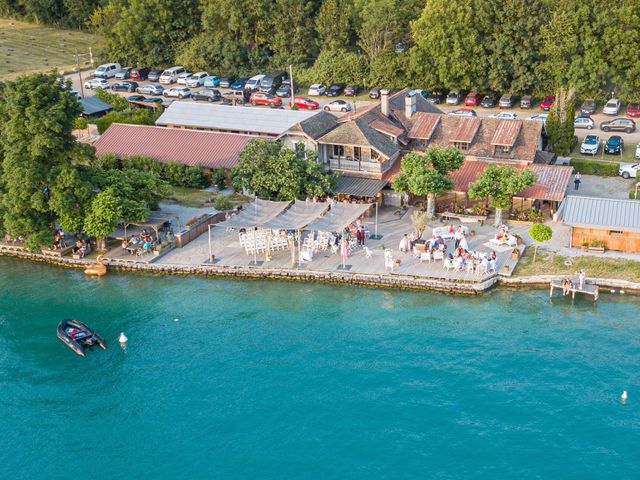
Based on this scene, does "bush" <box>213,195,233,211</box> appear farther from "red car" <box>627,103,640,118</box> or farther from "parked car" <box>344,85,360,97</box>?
"red car" <box>627,103,640,118</box>

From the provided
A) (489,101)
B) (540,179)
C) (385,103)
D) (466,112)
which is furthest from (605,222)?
(489,101)

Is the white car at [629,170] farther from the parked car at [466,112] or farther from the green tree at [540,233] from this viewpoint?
the parked car at [466,112]

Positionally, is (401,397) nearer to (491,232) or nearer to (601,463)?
(601,463)

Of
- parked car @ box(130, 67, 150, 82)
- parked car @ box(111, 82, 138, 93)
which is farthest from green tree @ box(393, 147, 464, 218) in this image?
parked car @ box(130, 67, 150, 82)

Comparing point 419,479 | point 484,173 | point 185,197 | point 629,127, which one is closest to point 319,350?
point 419,479

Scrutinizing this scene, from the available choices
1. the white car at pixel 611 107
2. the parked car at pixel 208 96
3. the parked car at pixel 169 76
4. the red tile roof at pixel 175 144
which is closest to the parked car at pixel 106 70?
the parked car at pixel 169 76

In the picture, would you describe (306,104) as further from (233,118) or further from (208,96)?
(233,118)
